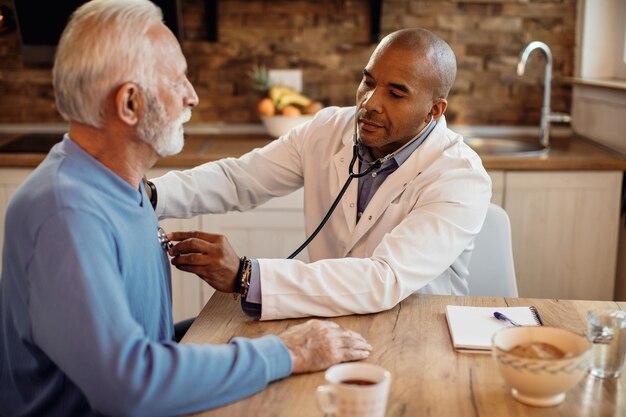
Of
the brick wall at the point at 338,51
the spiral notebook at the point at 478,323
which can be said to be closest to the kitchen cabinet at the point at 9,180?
the brick wall at the point at 338,51

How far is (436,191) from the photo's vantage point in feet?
5.83

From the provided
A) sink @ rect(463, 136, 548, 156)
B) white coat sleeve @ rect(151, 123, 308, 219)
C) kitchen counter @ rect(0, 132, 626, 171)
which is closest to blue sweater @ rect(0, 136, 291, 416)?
white coat sleeve @ rect(151, 123, 308, 219)

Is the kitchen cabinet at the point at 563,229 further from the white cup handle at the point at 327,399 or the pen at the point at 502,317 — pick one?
the white cup handle at the point at 327,399

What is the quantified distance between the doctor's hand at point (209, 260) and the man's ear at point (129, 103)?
0.31 m

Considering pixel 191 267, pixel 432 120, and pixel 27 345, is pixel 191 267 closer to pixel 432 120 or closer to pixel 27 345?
pixel 27 345

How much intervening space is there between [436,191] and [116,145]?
775mm

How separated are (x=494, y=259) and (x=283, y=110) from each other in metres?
1.35

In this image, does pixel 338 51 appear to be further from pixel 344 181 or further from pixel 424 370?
pixel 424 370

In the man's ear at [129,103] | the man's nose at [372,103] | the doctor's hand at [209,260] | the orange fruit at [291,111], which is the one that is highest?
the man's ear at [129,103]

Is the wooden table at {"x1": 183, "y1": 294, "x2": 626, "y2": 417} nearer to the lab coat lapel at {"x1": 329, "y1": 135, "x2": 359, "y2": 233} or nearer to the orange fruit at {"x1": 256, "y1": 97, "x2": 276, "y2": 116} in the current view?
the lab coat lapel at {"x1": 329, "y1": 135, "x2": 359, "y2": 233}

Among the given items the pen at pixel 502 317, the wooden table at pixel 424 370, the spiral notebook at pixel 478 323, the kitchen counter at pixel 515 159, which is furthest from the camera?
the kitchen counter at pixel 515 159

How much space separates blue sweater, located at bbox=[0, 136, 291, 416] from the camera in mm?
1103

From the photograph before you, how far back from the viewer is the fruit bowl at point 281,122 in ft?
10.1

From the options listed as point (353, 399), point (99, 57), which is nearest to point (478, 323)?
point (353, 399)
